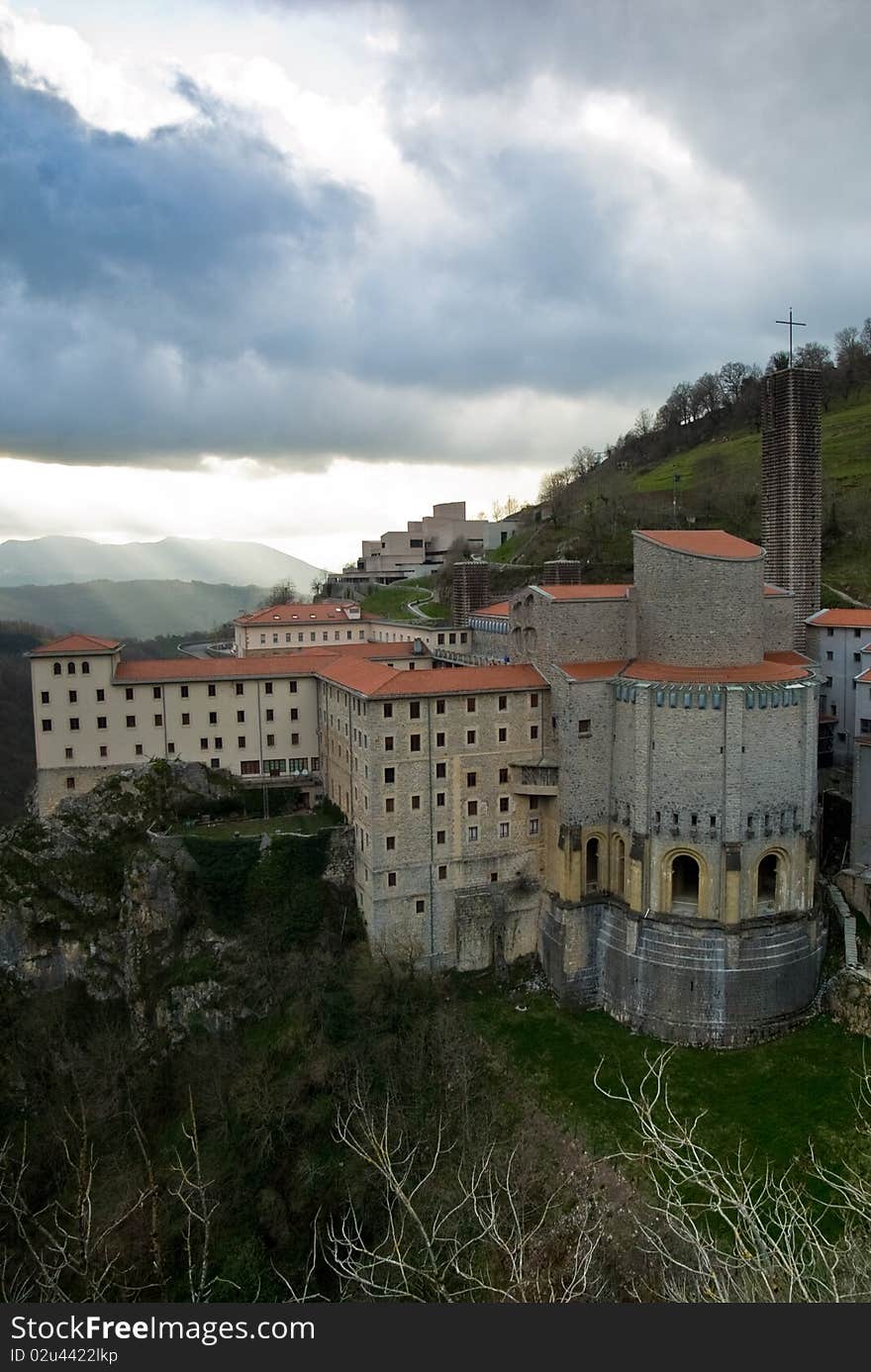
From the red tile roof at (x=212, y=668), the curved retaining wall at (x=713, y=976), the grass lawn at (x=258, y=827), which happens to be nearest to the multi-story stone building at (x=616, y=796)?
the curved retaining wall at (x=713, y=976)

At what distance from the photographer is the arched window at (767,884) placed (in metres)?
36.7

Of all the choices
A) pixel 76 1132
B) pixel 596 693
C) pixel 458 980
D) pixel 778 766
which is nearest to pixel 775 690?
pixel 778 766

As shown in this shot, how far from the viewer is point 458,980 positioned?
4047cm

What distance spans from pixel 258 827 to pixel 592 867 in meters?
17.0

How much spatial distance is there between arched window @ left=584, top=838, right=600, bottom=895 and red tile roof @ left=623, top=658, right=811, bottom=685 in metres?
8.13

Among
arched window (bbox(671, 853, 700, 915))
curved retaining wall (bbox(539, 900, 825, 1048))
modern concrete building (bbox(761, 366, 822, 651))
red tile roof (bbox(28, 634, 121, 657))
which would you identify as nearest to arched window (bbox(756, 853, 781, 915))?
curved retaining wall (bbox(539, 900, 825, 1048))

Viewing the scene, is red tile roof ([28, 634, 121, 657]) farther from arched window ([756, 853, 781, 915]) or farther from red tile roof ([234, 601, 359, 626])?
arched window ([756, 853, 781, 915])

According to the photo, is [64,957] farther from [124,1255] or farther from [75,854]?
[124,1255]

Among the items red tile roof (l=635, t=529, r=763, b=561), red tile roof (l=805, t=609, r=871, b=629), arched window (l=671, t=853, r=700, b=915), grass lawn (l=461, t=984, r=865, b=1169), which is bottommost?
grass lawn (l=461, t=984, r=865, b=1169)

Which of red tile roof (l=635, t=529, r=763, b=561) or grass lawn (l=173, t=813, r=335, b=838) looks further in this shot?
grass lawn (l=173, t=813, r=335, b=838)

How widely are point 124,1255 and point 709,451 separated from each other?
10219 centimetres

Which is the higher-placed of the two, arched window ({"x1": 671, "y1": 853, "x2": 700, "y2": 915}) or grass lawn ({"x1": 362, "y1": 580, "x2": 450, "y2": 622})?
grass lawn ({"x1": 362, "y1": 580, "x2": 450, "y2": 622})

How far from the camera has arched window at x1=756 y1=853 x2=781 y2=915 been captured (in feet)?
120

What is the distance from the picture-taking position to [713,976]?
3566cm
